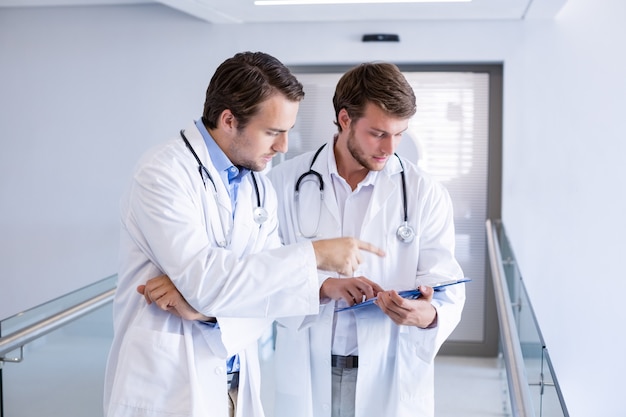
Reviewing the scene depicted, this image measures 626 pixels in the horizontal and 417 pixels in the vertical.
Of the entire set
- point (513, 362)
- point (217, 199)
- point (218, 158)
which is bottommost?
point (513, 362)

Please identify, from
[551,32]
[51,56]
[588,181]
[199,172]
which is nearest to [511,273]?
[588,181]

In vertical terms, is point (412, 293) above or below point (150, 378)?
above

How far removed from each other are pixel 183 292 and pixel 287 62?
4166 millimetres

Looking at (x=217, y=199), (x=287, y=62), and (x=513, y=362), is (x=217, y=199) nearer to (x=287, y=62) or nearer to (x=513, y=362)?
(x=513, y=362)

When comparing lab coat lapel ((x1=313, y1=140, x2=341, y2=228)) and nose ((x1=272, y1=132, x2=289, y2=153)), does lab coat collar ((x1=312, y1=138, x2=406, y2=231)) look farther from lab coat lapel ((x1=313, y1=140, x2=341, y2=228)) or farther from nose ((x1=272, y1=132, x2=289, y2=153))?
nose ((x1=272, y1=132, x2=289, y2=153))

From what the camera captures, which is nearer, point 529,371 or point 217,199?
point 217,199

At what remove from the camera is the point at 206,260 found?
168cm

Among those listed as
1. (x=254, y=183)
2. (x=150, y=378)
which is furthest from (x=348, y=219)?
(x=150, y=378)

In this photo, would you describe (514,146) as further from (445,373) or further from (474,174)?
(445,373)

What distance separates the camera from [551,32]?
5.42m

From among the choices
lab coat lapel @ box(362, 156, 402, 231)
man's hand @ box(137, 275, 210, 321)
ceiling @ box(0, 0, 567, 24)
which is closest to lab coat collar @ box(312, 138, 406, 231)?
lab coat lapel @ box(362, 156, 402, 231)

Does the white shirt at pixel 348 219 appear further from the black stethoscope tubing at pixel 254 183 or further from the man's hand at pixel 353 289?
the black stethoscope tubing at pixel 254 183

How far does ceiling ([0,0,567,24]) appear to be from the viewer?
190 inches

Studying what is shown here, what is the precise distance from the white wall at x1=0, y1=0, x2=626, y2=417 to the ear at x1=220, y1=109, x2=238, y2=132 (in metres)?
3.81
